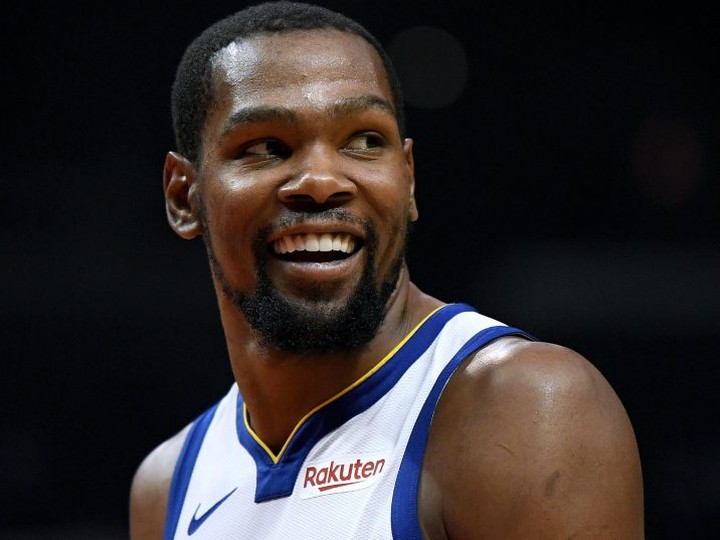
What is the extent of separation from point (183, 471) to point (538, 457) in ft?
3.67

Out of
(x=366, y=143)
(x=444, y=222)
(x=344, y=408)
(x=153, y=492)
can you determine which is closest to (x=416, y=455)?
(x=344, y=408)

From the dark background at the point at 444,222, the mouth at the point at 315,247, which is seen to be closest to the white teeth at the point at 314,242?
the mouth at the point at 315,247

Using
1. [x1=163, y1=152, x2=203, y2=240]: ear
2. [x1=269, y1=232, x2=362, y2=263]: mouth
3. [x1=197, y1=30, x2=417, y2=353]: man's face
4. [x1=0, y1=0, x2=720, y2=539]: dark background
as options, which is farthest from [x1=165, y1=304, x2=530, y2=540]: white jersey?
[x1=0, y1=0, x2=720, y2=539]: dark background

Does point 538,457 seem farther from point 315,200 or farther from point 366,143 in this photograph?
point 366,143

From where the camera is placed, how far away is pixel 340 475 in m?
1.91

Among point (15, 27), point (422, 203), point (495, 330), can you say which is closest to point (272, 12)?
point (495, 330)

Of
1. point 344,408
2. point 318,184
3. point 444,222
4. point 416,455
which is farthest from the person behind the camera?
point 444,222

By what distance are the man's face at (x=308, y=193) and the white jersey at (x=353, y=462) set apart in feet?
0.38

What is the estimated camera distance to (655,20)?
5805mm

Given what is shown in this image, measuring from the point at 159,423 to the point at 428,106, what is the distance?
231cm

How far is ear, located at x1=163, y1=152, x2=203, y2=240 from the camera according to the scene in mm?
2234

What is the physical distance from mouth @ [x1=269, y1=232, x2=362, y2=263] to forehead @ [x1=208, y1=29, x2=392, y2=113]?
0.82 ft

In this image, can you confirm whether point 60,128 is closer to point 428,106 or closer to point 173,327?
point 173,327

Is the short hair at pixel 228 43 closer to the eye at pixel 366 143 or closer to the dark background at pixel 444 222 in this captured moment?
the eye at pixel 366 143
